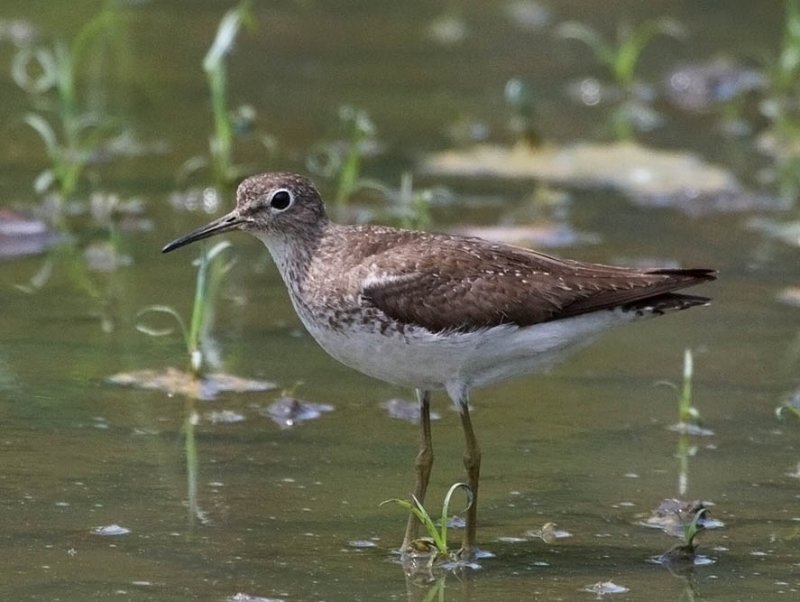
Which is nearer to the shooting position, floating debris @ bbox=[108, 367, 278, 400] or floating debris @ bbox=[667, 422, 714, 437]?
floating debris @ bbox=[667, 422, 714, 437]

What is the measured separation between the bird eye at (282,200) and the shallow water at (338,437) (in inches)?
44.1

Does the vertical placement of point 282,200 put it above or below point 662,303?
above

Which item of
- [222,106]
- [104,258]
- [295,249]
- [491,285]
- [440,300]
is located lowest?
[440,300]

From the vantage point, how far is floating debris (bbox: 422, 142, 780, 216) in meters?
12.4

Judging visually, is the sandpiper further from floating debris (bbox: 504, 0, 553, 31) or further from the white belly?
floating debris (bbox: 504, 0, 553, 31)

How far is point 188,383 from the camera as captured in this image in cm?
845

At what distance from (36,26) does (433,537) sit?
10378 mm

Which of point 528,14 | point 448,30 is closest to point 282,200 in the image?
point 448,30

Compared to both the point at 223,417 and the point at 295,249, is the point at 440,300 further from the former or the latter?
the point at 223,417

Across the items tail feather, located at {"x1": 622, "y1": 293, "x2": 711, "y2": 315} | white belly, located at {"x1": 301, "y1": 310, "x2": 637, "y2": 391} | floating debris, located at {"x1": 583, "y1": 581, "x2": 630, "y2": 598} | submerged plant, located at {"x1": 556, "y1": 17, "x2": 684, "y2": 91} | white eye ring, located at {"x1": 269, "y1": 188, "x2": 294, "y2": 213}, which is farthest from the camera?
submerged plant, located at {"x1": 556, "y1": 17, "x2": 684, "y2": 91}

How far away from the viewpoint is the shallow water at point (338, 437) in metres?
6.47

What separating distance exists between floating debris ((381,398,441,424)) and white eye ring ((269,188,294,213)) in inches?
54.8

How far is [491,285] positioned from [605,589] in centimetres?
142

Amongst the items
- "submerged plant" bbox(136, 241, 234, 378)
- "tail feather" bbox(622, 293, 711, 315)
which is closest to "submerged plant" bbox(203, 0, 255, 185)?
"submerged plant" bbox(136, 241, 234, 378)
